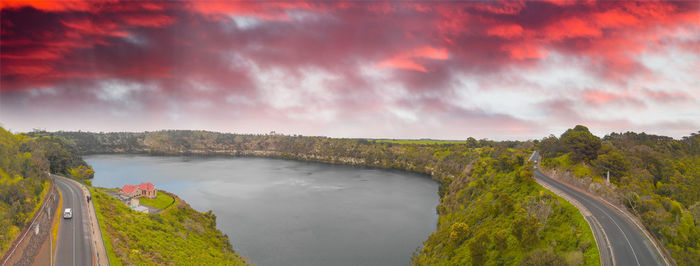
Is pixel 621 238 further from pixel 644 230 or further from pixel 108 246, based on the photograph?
pixel 108 246

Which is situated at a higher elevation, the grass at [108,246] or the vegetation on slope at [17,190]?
the vegetation on slope at [17,190]

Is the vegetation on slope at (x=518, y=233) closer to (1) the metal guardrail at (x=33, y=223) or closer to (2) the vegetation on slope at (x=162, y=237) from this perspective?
(2) the vegetation on slope at (x=162, y=237)

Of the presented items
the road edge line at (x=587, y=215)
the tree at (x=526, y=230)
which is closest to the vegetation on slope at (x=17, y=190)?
the tree at (x=526, y=230)

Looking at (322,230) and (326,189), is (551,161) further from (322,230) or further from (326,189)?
(326,189)

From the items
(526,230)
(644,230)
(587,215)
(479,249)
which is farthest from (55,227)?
(644,230)

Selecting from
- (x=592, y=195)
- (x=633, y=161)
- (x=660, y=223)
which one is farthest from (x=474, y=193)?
(x=660, y=223)
